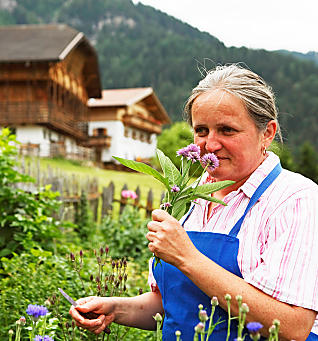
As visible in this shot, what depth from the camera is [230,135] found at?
1.95 meters

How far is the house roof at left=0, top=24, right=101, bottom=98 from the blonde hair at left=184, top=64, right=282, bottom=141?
26.0 m

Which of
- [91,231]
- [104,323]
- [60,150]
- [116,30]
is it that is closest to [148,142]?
[60,150]

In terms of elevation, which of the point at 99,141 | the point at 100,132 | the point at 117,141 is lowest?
the point at 117,141

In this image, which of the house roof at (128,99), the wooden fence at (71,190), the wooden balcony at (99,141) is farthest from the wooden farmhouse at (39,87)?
the wooden fence at (71,190)

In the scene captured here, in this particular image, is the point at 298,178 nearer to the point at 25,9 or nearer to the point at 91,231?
the point at 91,231

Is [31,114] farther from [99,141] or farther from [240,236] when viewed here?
[240,236]

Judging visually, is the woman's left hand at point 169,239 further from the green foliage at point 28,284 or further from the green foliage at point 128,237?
the green foliage at point 128,237

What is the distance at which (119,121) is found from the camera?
129 feet

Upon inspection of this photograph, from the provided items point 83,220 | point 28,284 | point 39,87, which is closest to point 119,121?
point 39,87

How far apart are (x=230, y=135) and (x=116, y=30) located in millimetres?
106881

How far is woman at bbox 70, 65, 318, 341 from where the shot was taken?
1.66 meters

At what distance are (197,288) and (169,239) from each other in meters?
0.36

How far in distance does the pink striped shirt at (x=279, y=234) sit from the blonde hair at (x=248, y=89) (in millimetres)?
203

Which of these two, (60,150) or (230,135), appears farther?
(60,150)
